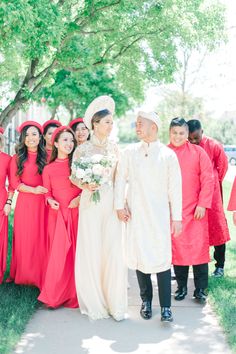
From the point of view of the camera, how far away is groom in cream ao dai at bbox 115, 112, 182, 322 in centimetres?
519

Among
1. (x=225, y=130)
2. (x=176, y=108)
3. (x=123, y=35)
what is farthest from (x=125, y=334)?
(x=225, y=130)

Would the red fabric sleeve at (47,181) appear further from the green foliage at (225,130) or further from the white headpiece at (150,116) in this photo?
the green foliage at (225,130)

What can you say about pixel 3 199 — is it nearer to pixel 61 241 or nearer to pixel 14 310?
pixel 61 241

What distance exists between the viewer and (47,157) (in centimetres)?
645

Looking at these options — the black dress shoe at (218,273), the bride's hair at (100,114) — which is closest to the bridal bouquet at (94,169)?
the bride's hair at (100,114)

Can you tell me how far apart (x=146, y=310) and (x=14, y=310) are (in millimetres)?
1414

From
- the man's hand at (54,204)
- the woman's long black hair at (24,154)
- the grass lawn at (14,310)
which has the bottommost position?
the grass lawn at (14,310)

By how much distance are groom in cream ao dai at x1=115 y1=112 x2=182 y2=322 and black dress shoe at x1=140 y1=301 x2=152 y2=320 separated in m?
0.19

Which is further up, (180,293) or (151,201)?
Result: (151,201)

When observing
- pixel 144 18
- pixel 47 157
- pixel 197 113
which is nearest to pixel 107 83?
pixel 197 113

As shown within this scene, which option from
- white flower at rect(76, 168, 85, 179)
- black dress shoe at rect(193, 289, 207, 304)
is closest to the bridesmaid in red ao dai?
white flower at rect(76, 168, 85, 179)

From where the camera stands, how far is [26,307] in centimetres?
555

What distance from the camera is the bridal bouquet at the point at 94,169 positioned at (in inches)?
198

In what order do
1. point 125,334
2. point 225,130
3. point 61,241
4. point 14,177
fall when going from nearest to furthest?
point 125,334 < point 61,241 < point 14,177 < point 225,130
